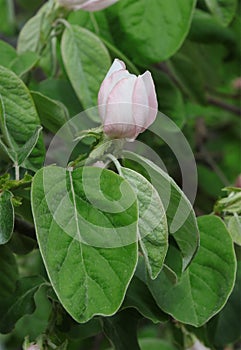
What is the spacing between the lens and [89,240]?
0.61 m

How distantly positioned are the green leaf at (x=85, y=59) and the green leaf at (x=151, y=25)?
0.09 meters

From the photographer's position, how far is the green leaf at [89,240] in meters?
0.59

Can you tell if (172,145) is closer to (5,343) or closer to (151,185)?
(151,185)

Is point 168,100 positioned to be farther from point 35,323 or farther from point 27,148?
point 27,148

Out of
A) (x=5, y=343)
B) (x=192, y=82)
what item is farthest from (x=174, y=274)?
(x=5, y=343)

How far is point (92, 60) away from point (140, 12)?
0.40 ft

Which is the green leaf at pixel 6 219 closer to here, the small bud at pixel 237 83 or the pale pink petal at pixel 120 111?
the pale pink petal at pixel 120 111

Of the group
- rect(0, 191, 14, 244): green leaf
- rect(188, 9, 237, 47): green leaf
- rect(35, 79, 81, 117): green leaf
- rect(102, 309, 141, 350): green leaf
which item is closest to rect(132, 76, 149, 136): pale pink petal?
rect(0, 191, 14, 244): green leaf

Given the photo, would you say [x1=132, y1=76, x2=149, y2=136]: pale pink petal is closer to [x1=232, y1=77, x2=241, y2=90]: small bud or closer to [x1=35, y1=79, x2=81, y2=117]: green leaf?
[x1=35, y1=79, x2=81, y2=117]: green leaf

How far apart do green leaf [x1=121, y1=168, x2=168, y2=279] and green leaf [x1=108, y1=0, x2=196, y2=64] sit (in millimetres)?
389

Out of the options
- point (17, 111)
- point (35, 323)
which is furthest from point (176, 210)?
point (35, 323)

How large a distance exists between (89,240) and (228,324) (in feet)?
1.00

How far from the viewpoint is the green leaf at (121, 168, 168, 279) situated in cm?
60

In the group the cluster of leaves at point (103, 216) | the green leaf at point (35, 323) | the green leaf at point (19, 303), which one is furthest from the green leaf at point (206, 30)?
the green leaf at point (19, 303)
